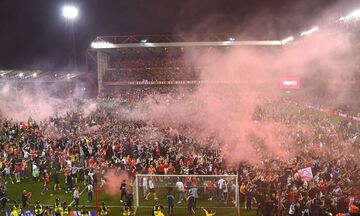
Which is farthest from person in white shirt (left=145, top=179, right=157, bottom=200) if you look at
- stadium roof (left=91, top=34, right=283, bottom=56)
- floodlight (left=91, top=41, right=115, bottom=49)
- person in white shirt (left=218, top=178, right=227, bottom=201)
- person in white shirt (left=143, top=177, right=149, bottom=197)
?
floodlight (left=91, top=41, right=115, bottom=49)

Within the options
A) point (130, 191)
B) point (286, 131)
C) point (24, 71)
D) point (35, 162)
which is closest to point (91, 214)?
point (130, 191)

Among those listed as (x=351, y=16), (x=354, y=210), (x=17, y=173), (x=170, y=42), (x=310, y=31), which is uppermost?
(x=170, y=42)

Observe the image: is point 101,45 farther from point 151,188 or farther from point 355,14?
point 355,14

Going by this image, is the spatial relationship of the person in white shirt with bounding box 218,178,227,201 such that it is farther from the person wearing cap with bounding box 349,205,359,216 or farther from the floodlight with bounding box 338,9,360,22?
the floodlight with bounding box 338,9,360,22

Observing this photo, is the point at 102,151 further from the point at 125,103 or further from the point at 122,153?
the point at 125,103

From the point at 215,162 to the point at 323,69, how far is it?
34.2 ft

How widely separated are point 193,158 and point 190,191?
3.54 metres

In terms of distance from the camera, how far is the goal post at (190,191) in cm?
1122

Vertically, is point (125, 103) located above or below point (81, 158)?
above

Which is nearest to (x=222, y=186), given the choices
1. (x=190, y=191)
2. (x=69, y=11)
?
(x=190, y=191)

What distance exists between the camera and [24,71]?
3300 centimetres

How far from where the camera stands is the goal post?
11.2 meters

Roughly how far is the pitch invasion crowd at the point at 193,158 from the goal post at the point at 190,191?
5 cm

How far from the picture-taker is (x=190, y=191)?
35.7ft
